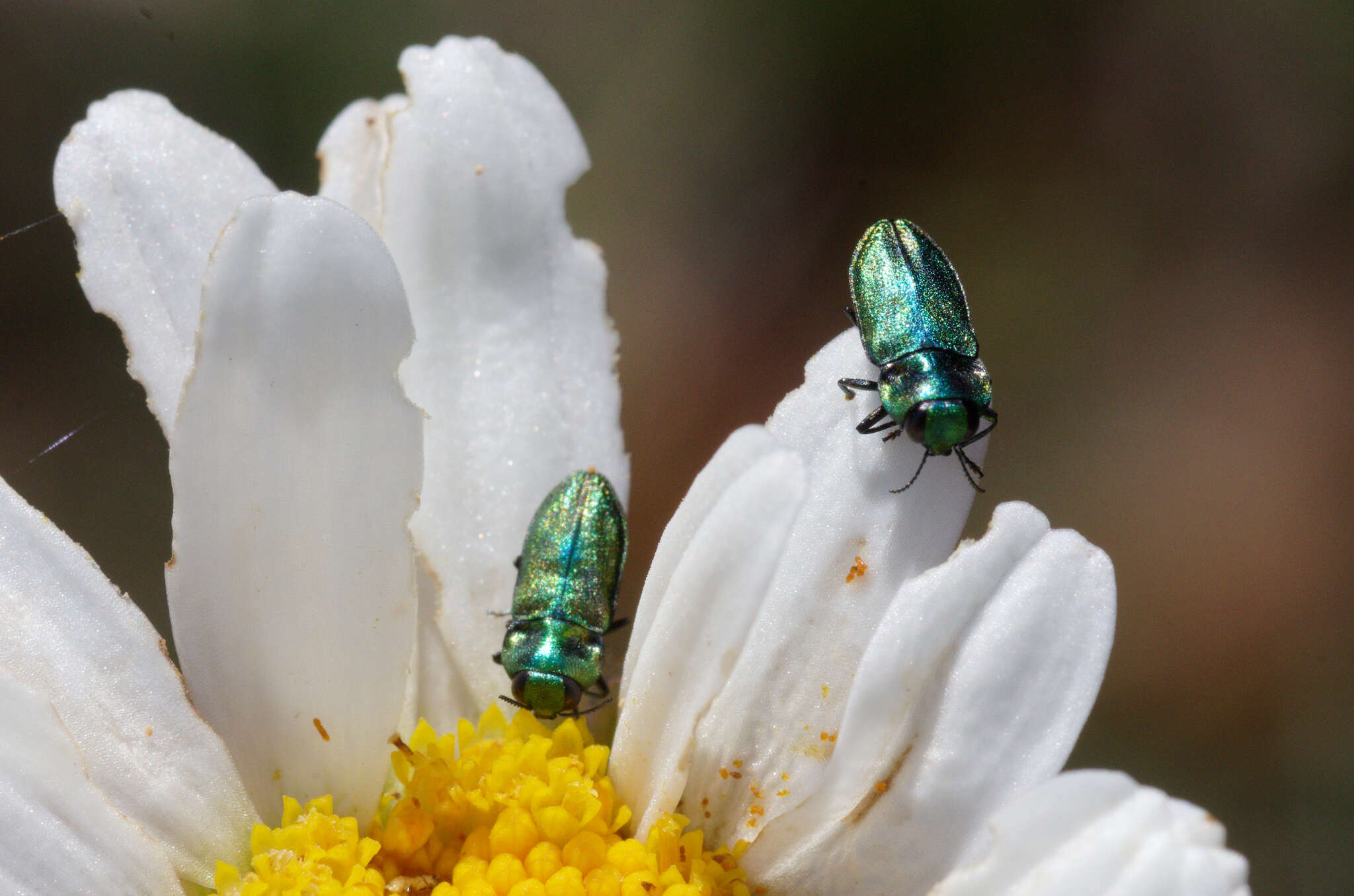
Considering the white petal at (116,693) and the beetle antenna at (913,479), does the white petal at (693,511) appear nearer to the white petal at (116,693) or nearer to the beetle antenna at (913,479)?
the beetle antenna at (913,479)

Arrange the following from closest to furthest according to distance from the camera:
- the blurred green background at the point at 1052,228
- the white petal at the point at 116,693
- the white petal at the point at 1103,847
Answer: the white petal at the point at 1103,847
the white petal at the point at 116,693
the blurred green background at the point at 1052,228

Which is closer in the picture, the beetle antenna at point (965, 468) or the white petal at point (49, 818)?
the white petal at point (49, 818)

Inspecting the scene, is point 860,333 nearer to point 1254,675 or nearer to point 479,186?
point 479,186

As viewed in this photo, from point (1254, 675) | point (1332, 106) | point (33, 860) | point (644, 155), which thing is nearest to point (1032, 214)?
point (1332, 106)

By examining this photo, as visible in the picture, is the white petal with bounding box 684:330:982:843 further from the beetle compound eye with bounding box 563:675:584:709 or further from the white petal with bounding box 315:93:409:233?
the white petal with bounding box 315:93:409:233

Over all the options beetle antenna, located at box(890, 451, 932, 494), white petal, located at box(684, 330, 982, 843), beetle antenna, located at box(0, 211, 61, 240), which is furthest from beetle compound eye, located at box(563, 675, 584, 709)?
beetle antenna, located at box(0, 211, 61, 240)

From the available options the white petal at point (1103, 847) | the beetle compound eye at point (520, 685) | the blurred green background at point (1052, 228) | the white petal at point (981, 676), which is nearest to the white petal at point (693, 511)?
the beetle compound eye at point (520, 685)
